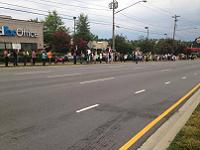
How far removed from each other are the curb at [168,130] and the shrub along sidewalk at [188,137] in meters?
0.13

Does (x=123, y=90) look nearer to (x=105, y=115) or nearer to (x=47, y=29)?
(x=105, y=115)

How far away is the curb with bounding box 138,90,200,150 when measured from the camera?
6.15 m

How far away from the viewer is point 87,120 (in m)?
8.07

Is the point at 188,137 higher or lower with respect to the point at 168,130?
higher

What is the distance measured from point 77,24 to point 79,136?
96840 mm

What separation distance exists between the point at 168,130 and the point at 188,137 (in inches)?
36.9

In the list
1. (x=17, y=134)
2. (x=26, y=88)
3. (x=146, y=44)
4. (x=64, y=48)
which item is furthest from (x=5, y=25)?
(x=146, y=44)

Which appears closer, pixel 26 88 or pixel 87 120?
pixel 87 120

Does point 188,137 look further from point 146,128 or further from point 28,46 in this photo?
point 28,46

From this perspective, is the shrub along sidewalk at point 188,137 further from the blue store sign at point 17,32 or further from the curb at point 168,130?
the blue store sign at point 17,32

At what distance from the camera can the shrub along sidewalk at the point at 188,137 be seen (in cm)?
582

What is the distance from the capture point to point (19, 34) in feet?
176

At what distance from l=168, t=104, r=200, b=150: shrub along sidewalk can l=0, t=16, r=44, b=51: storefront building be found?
45757mm

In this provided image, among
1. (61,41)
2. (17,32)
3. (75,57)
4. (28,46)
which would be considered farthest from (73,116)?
(61,41)
